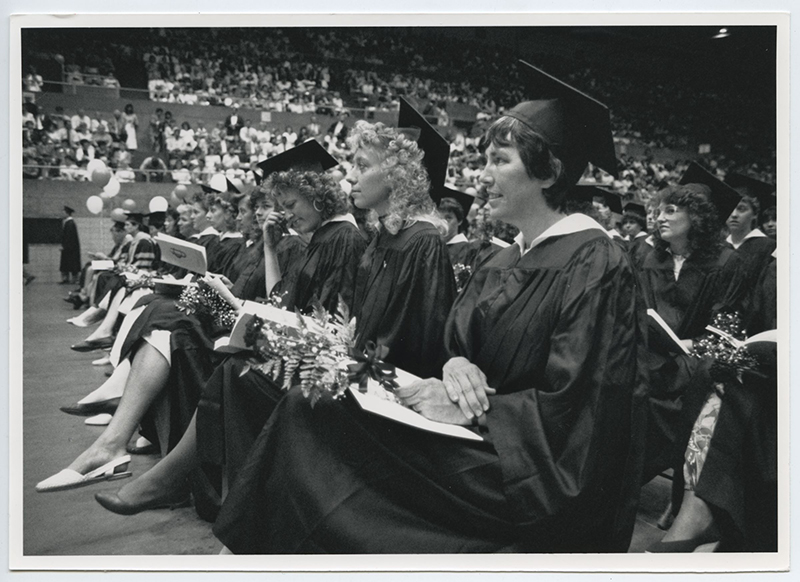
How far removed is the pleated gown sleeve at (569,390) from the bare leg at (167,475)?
172 cm

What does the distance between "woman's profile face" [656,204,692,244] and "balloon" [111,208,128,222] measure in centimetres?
471

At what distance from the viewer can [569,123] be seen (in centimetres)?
233

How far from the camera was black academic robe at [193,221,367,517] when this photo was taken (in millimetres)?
2916

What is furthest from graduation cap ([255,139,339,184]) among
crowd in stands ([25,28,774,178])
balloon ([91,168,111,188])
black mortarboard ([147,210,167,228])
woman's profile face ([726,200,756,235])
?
black mortarboard ([147,210,167,228])

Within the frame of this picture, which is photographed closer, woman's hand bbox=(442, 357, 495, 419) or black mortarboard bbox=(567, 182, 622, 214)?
woman's hand bbox=(442, 357, 495, 419)

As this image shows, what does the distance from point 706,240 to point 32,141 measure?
3.31 m

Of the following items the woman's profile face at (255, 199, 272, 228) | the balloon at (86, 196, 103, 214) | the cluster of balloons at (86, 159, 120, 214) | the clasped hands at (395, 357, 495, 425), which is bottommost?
the balloon at (86, 196, 103, 214)

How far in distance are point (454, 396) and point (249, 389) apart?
1089 mm

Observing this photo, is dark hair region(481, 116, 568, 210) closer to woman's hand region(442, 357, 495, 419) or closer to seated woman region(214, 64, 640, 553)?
seated woman region(214, 64, 640, 553)

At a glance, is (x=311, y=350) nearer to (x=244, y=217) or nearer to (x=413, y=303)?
(x=413, y=303)

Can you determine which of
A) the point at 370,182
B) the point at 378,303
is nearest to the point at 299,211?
the point at 370,182
